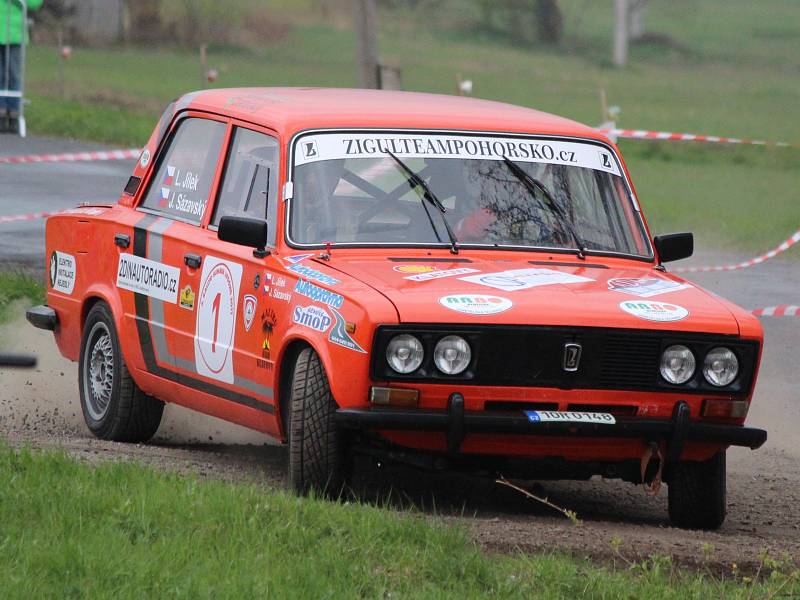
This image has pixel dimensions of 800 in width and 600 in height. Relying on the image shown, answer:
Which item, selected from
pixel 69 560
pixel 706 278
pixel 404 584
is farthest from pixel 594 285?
pixel 706 278

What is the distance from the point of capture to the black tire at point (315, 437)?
22.6ft

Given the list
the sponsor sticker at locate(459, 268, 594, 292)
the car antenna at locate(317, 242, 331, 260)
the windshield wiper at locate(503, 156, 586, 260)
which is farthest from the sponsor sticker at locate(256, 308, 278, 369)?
the windshield wiper at locate(503, 156, 586, 260)

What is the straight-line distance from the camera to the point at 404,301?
672cm

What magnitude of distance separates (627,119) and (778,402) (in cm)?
3272

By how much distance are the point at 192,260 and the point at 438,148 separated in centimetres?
128

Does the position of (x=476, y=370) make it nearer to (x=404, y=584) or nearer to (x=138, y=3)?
(x=404, y=584)

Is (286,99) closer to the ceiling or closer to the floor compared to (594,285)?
closer to the ceiling

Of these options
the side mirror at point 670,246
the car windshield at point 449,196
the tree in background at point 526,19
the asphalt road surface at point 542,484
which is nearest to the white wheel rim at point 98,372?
the asphalt road surface at point 542,484

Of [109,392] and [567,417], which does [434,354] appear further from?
[109,392]

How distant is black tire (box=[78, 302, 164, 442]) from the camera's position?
8.88 meters

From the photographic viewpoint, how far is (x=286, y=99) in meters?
8.40

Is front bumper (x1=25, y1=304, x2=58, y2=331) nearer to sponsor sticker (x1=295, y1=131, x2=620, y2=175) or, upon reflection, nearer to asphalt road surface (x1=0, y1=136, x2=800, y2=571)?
asphalt road surface (x1=0, y1=136, x2=800, y2=571)

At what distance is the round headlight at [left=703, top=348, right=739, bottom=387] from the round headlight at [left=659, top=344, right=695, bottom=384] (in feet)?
0.23

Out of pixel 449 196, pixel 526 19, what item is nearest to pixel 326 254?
pixel 449 196
